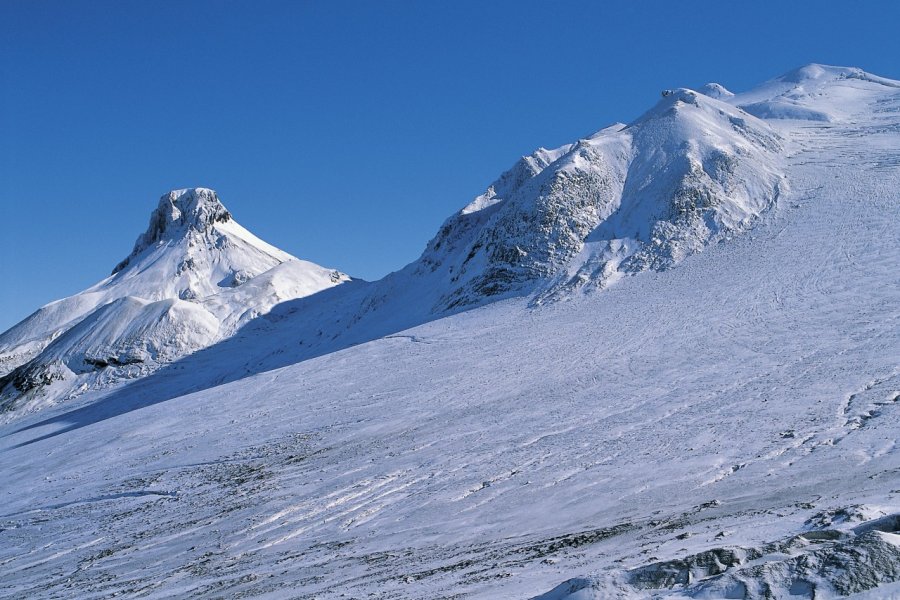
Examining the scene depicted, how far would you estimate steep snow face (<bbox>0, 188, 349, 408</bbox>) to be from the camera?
2995 inches

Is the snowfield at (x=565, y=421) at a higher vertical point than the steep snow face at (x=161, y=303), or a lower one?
lower

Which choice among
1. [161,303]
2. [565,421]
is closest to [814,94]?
[565,421]

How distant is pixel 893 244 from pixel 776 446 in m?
33.2

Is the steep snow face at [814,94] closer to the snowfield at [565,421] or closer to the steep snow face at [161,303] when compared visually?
the snowfield at [565,421]

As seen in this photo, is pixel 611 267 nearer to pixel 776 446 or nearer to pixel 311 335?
pixel 311 335

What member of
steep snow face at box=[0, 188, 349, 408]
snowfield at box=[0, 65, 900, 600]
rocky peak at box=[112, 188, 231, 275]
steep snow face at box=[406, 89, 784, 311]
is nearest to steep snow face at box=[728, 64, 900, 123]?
snowfield at box=[0, 65, 900, 600]

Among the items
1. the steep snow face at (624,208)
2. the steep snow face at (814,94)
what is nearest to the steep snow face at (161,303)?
the steep snow face at (624,208)

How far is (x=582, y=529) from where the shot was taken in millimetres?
19141

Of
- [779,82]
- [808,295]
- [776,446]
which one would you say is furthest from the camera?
[779,82]

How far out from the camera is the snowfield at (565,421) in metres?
16.7

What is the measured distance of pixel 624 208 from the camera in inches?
2628

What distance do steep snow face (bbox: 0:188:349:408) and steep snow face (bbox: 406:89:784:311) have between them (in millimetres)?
27200

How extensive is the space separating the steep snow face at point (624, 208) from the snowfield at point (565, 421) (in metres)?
0.29

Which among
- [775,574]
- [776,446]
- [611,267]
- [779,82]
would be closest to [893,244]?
[611,267]
